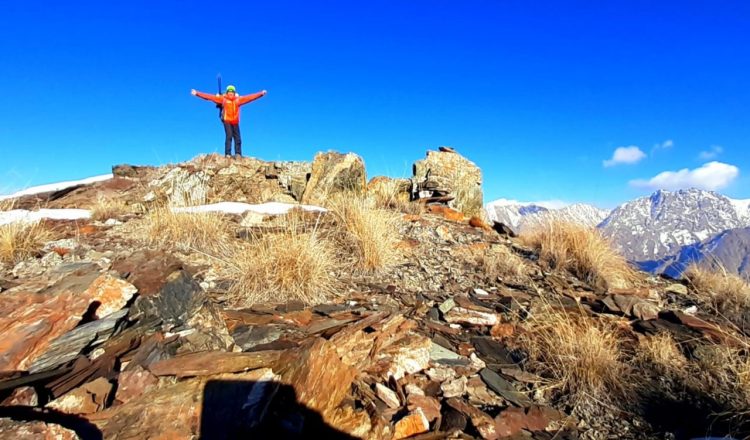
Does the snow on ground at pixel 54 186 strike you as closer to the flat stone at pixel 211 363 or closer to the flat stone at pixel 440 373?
the flat stone at pixel 211 363

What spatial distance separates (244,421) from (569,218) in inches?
237

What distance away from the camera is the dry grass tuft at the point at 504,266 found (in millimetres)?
4324

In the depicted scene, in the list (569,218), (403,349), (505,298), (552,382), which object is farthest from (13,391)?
(569,218)

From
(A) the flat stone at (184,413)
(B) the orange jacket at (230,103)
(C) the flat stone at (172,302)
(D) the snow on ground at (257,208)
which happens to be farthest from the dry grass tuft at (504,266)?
(B) the orange jacket at (230,103)

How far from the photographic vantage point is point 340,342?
87.0 inches

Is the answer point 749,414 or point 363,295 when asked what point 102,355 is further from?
point 749,414

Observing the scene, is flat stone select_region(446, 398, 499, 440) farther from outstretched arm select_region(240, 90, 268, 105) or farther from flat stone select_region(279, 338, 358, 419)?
outstretched arm select_region(240, 90, 268, 105)

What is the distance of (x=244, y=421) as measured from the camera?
1.52 m

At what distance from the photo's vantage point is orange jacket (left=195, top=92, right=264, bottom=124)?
998 centimetres

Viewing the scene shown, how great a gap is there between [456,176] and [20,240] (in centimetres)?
830

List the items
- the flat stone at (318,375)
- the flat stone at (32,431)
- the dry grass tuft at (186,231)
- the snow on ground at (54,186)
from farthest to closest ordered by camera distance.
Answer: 1. the snow on ground at (54,186)
2. the dry grass tuft at (186,231)
3. the flat stone at (318,375)
4. the flat stone at (32,431)

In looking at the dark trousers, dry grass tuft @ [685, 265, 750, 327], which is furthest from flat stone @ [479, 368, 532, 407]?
the dark trousers

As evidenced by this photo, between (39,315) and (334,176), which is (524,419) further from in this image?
(334,176)

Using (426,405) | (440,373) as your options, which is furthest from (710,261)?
(426,405)
